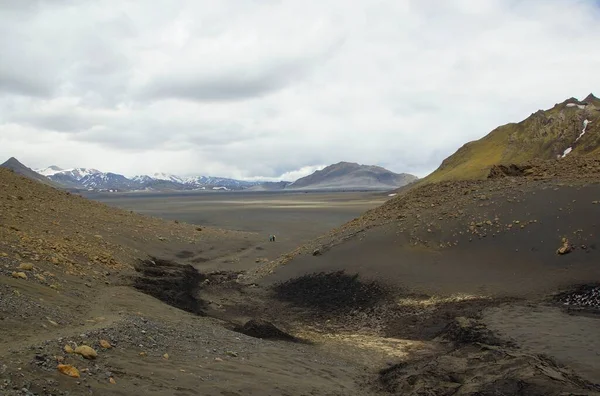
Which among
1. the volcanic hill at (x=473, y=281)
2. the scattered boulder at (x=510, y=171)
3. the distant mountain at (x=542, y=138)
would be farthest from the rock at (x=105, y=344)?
the distant mountain at (x=542, y=138)

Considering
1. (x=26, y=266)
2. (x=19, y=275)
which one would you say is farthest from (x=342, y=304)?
(x=19, y=275)

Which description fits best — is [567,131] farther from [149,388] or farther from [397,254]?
[149,388]

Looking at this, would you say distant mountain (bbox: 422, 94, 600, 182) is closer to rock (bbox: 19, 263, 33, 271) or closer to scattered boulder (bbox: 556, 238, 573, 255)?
Result: scattered boulder (bbox: 556, 238, 573, 255)

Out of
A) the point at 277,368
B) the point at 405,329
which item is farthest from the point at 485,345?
the point at 277,368

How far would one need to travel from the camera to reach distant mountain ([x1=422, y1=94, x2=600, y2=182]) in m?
104

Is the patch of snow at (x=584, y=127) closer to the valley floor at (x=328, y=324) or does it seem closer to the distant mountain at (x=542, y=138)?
the distant mountain at (x=542, y=138)

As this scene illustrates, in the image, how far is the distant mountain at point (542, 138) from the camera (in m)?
104

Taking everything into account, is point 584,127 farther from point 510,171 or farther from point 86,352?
point 86,352

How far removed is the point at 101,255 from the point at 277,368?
15.0m

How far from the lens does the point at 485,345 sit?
41.3 feet

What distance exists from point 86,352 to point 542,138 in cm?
12855

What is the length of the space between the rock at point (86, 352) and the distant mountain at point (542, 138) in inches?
3902

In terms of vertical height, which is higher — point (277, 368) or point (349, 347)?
point (277, 368)

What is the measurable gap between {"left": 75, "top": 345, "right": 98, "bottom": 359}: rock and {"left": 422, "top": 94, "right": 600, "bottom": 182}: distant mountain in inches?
3902
